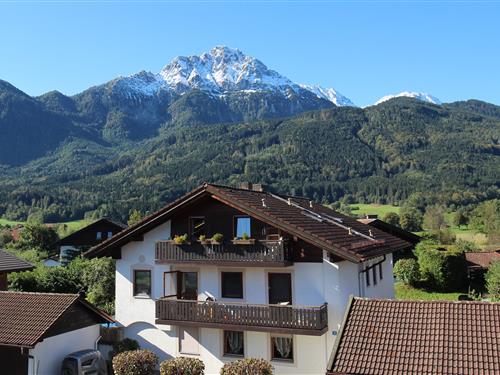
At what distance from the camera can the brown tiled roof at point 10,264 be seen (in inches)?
953

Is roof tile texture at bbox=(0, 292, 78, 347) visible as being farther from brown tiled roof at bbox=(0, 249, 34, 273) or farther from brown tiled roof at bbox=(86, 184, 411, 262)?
brown tiled roof at bbox=(86, 184, 411, 262)

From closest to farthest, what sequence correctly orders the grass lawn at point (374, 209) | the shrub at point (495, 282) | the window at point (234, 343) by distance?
1. the window at point (234, 343)
2. the shrub at point (495, 282)
3. the grass lawn at point (374, 209)

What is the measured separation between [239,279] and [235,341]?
266 centimetres

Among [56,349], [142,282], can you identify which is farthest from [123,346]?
[56,349]

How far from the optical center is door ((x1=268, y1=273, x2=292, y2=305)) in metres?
21.7

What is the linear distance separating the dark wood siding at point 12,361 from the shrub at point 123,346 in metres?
5.37

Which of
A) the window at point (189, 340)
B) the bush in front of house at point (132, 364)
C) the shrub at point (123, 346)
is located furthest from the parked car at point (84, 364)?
the window at point (189, 340)

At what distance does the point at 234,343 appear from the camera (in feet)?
73.0

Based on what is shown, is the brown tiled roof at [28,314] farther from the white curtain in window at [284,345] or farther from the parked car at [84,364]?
the white curtain in window at [284,345]

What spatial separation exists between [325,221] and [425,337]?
1229 cm

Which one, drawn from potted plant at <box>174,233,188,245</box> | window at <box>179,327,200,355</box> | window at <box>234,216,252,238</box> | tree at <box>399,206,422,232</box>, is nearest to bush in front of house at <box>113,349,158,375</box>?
Answer: window at <box>179,327,200,355</box>

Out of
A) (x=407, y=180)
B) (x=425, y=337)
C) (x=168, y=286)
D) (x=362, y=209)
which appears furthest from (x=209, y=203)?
(x=407, y=180)

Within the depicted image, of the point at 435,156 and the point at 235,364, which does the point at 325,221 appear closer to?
the point at 235,364

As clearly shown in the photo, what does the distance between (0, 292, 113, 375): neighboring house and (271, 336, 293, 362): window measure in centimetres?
748
